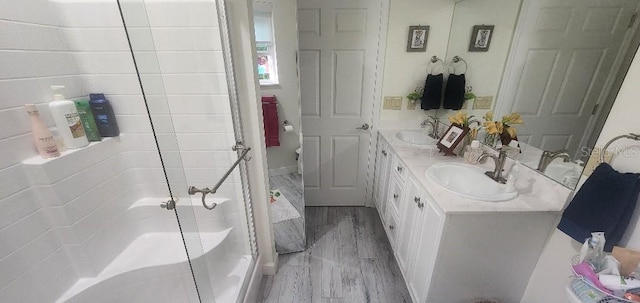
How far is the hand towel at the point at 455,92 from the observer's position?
191 cm

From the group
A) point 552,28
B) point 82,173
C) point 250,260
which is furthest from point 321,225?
point 552,28

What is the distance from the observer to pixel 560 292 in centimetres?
108

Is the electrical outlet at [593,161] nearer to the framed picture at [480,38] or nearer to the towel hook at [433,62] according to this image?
the framed picture at [480,38]

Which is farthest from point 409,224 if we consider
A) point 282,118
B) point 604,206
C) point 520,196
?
point 282,118

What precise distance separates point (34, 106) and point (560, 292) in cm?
249

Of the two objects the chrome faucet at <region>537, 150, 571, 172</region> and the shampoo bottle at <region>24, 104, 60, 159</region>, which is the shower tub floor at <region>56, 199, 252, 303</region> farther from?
the chrome faucet at <region>537, 150, 571, 172</region>

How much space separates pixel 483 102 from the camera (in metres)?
1.73

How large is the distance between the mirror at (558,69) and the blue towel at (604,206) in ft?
0.59

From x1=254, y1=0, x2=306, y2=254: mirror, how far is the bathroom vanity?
959 mm

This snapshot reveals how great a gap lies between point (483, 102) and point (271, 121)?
1622mm

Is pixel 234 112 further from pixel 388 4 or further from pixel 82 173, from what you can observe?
pixel 388 4

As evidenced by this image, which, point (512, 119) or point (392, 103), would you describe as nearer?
point (512, 119)

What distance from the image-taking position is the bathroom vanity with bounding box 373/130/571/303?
1103 millimetres

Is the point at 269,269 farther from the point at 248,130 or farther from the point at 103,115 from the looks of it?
the point at 103,115
